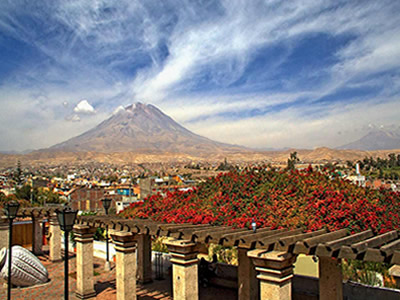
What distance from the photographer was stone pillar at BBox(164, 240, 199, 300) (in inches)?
244

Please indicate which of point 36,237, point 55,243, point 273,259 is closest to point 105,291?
point 55,243

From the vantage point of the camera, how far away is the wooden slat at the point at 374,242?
4.19 m

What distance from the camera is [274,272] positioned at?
4.87 m

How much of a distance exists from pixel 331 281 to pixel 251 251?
98.0 inches

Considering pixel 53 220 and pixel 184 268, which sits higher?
pixel 184 268

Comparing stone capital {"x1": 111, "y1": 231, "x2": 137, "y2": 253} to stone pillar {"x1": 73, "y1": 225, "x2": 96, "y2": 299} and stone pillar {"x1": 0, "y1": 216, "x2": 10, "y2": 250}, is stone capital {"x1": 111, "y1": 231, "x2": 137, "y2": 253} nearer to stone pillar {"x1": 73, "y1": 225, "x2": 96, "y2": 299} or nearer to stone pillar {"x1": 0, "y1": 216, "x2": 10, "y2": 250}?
stone pillar {"x1": 73, "y1": 225, "x2": 96, "y2": 299}

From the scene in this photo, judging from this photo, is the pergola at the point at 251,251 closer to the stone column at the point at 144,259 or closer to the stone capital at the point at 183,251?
the stone capital at the point at 183,251

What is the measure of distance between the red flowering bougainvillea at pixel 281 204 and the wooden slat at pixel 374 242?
0.42 metres

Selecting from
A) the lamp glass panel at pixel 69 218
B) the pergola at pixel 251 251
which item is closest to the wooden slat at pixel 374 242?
the pergola at pixel 251 251


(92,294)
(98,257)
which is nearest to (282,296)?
(92,294)

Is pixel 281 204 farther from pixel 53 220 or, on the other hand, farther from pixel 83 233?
pixel 53 220

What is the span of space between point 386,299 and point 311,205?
3.41 meters

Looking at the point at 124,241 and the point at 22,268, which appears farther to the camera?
the point at 22,268

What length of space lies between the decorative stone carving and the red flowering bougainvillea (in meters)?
4.13
